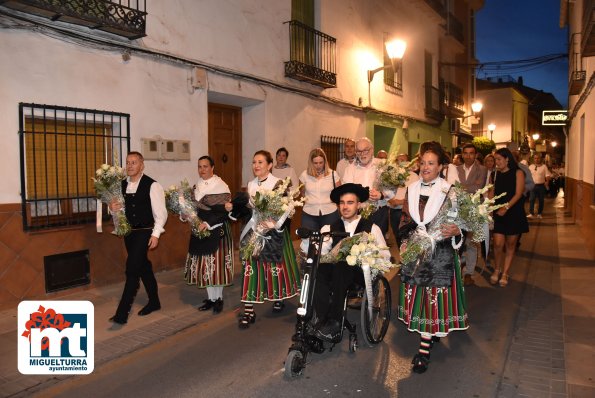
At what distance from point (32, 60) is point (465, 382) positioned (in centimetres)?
590

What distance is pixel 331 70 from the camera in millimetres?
12531

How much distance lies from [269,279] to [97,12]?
4.12 metres

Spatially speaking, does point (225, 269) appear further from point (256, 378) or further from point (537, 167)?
point (537, 167)

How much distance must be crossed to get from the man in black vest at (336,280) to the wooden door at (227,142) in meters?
5.45

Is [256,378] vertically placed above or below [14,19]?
below

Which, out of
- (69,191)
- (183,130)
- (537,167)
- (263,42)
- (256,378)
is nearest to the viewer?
(256,378)

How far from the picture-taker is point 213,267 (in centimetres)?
583

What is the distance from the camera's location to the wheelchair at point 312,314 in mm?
4055

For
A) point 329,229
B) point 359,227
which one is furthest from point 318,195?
point 359,227

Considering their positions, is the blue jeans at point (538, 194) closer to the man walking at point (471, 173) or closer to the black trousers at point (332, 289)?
the man walking at point (471, 173)

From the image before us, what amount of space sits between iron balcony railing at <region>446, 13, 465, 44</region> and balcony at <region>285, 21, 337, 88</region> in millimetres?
10320

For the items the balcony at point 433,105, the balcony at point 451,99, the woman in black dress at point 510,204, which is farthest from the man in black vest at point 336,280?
the balcony at point 451,99

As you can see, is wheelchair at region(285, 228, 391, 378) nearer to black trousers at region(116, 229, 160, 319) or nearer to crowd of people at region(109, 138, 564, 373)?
crowd of people at region(109, 138, 564, 373)

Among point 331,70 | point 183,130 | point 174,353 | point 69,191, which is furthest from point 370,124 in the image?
point 174,353
